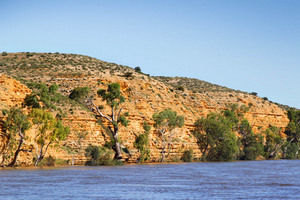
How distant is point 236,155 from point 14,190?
69.6m

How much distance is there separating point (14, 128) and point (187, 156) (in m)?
35.3

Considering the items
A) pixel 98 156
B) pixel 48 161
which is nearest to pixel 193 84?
pixel 98 156

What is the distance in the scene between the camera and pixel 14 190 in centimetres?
3125

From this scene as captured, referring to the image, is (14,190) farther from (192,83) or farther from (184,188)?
(192,83)

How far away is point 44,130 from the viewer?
5550cm

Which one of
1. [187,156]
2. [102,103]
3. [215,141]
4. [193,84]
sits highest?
[193,84]

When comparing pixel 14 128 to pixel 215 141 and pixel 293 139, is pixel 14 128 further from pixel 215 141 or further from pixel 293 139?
pixel 293 139

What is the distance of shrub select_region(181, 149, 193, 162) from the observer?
77925 millimetres

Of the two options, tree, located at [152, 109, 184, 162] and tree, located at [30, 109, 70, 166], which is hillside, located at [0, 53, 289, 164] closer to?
tree, located at [152, 109, 184, 162]

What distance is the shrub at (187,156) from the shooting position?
7793cm

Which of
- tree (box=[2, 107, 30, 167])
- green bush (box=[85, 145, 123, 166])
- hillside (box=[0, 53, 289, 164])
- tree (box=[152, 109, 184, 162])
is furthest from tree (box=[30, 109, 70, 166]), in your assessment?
tree (box=[152, 109, 184, 162])

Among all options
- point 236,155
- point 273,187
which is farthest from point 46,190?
point 236,155

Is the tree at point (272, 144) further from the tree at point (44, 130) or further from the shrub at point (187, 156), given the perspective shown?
the tree at point (44, 130)

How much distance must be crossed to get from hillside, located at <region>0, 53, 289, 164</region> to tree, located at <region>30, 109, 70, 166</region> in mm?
1658
